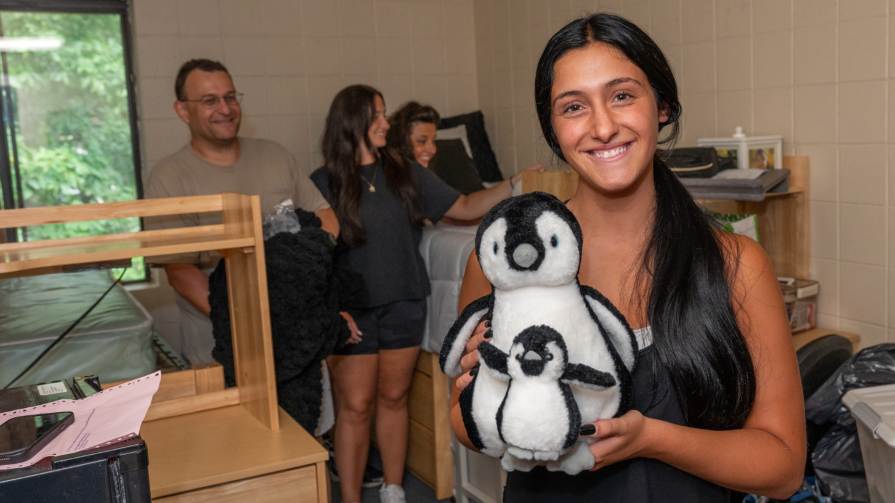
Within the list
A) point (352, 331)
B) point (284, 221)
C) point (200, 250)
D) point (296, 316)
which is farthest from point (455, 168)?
point (200, 250)

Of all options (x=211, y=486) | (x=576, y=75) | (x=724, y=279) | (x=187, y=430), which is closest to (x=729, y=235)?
(x=724, y=279)

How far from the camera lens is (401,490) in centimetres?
288

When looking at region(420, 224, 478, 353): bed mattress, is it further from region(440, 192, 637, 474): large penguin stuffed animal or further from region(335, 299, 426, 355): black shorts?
region(440, 192, 637, 474): large penguin stuffed animal

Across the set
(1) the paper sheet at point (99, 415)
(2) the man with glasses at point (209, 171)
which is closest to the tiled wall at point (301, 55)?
(2) the man with glasses at point (209, 171)

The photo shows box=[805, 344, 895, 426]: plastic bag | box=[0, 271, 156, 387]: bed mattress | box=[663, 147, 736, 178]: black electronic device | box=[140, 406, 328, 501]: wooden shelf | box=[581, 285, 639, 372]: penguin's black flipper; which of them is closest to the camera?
box=[581, 285, 639, 372]: penguin's black flipper

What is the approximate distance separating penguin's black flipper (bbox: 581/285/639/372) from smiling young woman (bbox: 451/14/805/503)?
0.07 m

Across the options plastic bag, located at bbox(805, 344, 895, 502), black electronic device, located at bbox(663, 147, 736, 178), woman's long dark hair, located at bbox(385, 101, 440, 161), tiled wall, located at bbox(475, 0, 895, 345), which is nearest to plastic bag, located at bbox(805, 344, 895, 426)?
plastic bag, located at bbox(805, 344, 895, 502)

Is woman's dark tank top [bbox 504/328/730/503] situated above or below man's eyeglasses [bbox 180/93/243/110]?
below

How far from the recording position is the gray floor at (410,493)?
2967 mm

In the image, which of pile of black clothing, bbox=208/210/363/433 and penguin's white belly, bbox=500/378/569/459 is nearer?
penguin's white belly, bbox=500/378/569/459

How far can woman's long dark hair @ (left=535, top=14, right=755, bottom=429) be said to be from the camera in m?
0.99

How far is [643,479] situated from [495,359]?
28 cm

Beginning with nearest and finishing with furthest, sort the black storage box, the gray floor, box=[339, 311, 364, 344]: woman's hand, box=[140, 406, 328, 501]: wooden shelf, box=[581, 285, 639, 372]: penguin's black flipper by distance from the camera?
the black storage box → box=[581, 285, 639, 372]: penguin's black flipper → box=[140, 406, 328, 501]: wooden shelf → box=[339, 311, 364, 344]: woman's hand → the gray floor

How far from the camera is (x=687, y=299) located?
1.01 meters
